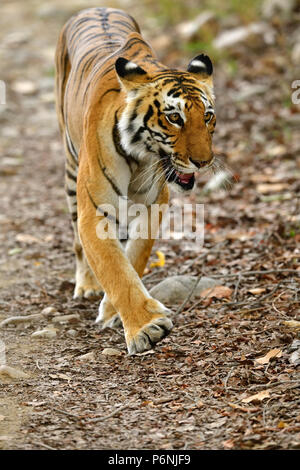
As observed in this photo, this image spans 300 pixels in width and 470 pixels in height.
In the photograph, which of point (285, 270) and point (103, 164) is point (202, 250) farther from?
point (103, 164)

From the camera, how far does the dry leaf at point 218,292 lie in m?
4.72

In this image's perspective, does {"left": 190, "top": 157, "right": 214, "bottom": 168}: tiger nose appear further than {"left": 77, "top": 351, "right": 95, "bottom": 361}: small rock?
No

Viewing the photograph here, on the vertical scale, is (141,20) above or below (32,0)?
below

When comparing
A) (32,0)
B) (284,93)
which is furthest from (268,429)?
(32,0)

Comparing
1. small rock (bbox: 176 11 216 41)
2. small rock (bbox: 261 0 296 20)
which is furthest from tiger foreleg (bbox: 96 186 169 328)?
small rock (bbox: 176 11 216 41)

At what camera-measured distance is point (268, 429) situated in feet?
10.0

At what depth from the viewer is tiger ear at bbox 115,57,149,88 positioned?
397 cm

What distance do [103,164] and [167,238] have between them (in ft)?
7.44

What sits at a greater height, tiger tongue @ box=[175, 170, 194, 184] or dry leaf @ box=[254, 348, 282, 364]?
tiger tongue @ box=[175, 170, 194, 184]

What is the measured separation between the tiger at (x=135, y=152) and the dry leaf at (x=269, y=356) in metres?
0.50

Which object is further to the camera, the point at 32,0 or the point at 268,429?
the point at 32,0

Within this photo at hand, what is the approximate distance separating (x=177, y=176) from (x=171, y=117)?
317 millimetres

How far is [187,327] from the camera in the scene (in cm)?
436

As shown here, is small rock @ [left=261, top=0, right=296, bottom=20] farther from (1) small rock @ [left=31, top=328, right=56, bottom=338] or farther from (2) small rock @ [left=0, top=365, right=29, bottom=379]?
(2) small rock @ [left=0, top=365, right=29, bottom=379]
